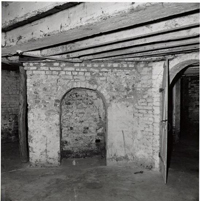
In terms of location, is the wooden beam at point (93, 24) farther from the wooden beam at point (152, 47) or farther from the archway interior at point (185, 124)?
the archway interior at point (185, 124)

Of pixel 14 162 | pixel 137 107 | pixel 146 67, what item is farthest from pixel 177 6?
pixel 14 162

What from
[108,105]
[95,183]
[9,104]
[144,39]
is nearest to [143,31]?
[144,39]

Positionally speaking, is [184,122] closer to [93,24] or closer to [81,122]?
[81,122]

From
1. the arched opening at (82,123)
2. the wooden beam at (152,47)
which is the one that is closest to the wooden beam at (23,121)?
the arched opening at (82,123)

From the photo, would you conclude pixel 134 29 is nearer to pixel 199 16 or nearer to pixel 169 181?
pixel 199 16

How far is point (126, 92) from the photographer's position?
4930mm

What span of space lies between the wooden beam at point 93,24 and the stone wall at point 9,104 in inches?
191

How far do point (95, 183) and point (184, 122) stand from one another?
7.01 metres

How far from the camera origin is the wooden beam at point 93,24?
1802 mm

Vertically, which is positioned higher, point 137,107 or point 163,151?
point 137,107

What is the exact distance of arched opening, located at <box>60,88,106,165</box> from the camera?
5473 millimetres

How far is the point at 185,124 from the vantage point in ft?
31.4

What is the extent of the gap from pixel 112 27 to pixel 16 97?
6.50 m

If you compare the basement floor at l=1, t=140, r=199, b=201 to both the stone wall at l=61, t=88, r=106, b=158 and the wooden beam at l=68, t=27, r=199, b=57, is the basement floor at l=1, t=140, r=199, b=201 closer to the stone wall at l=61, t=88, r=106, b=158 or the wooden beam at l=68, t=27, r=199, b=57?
the stone wall at l=61, t=88, r=106, b=158
